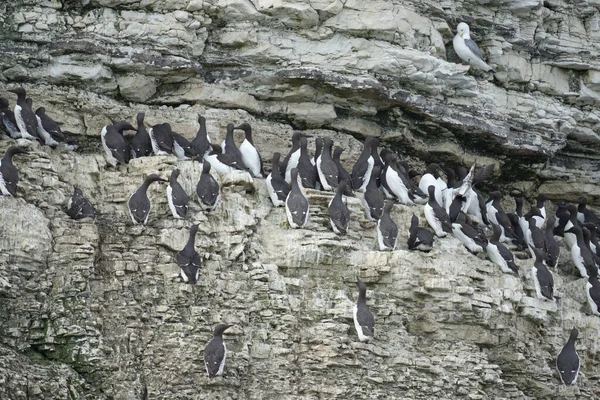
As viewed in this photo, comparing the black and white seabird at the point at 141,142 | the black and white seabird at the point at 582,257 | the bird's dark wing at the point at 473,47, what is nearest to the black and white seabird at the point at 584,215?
the black and white seabird at the point at 582,257

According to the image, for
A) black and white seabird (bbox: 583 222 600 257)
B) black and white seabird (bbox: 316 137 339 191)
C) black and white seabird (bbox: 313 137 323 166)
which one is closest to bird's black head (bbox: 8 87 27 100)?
black and white seabird (bbox: 316 137 339 191)

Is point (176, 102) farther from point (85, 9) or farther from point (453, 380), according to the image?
point (453, 380)

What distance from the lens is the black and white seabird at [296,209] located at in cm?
2125

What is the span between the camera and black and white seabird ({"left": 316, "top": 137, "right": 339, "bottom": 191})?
22844 mm

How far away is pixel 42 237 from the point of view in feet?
65.1

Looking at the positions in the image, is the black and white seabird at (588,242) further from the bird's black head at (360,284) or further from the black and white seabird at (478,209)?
the bird's black head at (360,284)

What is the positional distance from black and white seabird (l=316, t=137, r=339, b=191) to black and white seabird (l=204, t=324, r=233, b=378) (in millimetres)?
4307

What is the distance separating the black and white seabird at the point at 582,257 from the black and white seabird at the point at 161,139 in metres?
6.84

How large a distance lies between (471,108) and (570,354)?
582 centimetres

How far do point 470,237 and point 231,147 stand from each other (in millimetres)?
3908

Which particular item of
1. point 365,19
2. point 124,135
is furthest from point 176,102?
point 365,19

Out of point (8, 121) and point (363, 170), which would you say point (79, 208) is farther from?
point (363, 170)

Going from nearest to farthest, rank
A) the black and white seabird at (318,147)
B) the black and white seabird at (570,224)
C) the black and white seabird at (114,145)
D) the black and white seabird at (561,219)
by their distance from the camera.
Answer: the black and white seabird at (114,145) < the black and white seabird at (318,147) < the black and white seabird at (570,224) < the black and white seabird at (561,219)

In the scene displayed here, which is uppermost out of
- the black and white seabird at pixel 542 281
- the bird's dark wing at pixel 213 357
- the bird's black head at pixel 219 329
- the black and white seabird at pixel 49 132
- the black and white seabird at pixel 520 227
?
the black and white seabird at pixel 49 132
